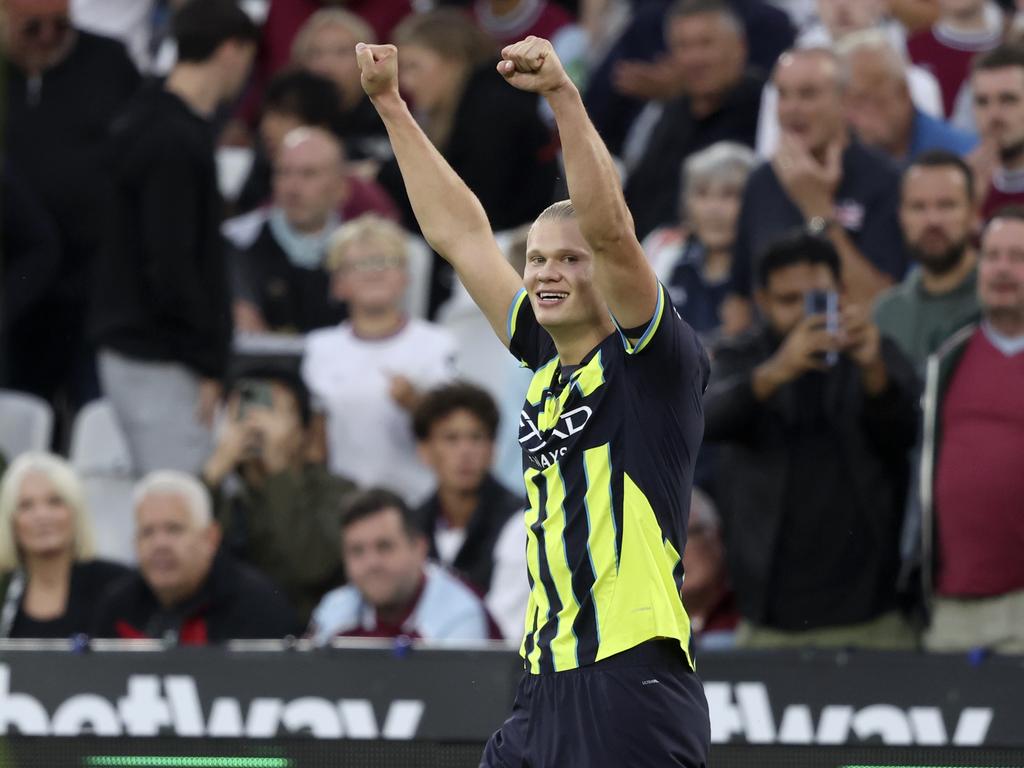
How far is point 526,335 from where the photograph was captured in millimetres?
5066

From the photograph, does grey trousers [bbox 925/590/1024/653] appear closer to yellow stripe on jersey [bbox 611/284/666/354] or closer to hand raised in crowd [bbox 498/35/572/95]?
yellow stripe on jersey [bbox 611/284/666/354]

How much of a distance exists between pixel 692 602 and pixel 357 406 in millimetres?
1805

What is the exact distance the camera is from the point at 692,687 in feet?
15.6

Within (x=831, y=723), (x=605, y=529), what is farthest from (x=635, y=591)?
(x=831, y=723)

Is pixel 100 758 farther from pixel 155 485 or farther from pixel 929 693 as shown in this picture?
pixel 929 693

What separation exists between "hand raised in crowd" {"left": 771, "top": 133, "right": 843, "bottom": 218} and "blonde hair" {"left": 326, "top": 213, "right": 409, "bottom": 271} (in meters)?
1.70

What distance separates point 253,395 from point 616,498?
14.2 ft

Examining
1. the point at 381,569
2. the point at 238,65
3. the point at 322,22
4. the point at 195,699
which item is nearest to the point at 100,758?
the point at 195,699

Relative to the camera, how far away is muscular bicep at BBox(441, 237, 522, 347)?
5155mm

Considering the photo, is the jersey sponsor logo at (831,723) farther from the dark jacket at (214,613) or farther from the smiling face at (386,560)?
the dark jacket at (214,613)

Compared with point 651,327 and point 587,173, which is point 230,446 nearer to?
point 651,327

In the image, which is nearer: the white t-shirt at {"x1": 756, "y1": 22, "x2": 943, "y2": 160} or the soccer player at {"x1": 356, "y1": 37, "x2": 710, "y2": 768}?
the soccer player at {"x1": 356, "y1": 37, "x2": 710, "y2": 768}

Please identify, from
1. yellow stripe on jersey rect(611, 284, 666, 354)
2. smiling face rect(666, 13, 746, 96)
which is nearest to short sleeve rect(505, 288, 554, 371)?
yellow stripe on jersey rect(611, 284, 666, 354)

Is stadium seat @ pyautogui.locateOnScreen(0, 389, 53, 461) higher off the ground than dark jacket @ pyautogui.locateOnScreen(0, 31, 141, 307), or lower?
lower
